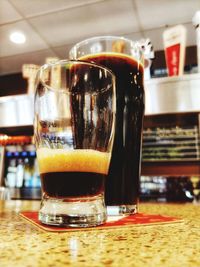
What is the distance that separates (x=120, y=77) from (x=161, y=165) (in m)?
3.17

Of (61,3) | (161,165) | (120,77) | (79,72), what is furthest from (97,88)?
(161,165)

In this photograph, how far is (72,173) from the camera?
510mm

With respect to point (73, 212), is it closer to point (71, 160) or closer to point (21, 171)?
point (71, 160)

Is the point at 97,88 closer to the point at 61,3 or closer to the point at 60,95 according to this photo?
the point at 60,95

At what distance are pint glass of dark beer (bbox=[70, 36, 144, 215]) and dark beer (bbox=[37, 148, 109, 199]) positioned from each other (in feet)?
0.49

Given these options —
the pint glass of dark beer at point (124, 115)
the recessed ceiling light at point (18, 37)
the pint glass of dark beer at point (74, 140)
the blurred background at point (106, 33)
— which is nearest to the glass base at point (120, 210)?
the pint glass of dark beer at point (124, 115)

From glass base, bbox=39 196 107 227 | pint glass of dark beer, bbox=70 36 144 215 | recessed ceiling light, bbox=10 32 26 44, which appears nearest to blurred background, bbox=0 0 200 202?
recessed ceiling light, bbox=10 32 26 44

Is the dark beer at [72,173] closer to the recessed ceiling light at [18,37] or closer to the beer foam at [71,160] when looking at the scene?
the beer foam at [71,160]

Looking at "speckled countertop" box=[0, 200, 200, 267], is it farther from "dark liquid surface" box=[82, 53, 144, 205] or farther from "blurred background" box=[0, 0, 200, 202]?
"blurred background" box=[0, 0, 200, 202]

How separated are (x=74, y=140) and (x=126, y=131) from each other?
0.66ft

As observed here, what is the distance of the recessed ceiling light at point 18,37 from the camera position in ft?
12.9

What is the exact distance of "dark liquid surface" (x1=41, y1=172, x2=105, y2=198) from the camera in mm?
498

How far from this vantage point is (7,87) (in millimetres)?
5324

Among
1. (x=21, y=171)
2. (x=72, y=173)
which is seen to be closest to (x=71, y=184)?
(x=72, y=173)
